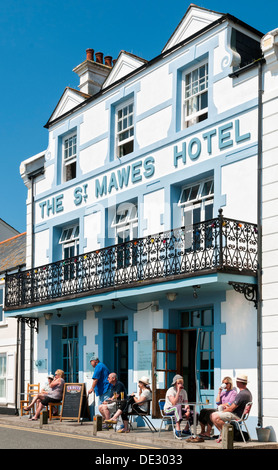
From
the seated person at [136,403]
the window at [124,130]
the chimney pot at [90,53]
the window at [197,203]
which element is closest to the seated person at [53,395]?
the seated person at [136,403]

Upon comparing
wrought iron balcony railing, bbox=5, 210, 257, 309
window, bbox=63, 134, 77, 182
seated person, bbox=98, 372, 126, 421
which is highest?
window, bbox=63, 134, 77, 182

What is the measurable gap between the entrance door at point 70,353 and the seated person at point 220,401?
6869 millimetres

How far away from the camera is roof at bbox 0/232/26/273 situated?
2489 centimetres

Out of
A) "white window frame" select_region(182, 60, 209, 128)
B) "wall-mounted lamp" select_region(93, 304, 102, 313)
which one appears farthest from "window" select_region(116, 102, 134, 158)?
"wall-mounted lamp" select_region(93, 304, 102, 313)

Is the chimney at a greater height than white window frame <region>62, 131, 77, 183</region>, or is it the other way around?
the chimney

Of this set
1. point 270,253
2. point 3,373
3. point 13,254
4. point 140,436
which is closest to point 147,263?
point 270,253

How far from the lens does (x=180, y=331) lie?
1695 cm

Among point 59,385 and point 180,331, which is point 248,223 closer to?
point 180,331

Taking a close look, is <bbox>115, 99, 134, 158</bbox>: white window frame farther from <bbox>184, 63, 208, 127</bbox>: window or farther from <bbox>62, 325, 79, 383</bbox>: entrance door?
<bbox>62, 325, 79, 383</bbox>: entrance door

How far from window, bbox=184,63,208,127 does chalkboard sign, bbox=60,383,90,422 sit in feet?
23.3

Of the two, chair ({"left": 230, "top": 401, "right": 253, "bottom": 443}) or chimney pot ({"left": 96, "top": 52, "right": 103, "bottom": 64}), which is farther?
chimney pot ({"left": 96, "top": 52, "right": 103, "bottom": 64})

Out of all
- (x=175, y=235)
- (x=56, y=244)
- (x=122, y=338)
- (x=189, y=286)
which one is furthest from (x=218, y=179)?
(x=56, y=244)

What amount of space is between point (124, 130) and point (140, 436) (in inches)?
341
